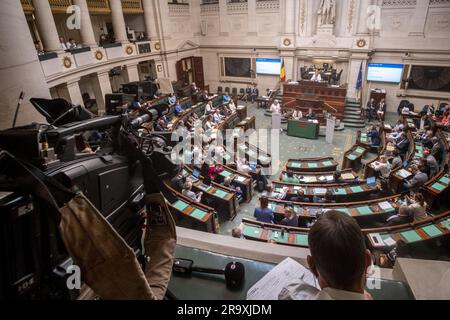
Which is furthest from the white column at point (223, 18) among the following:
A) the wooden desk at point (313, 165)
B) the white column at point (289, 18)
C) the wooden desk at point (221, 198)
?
the wooden desk at point (221, 198)

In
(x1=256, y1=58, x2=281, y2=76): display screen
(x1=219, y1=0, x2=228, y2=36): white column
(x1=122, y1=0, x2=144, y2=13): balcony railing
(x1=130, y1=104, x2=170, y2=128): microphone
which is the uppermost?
(x1=122, y1=0, x2=144, y2=13): balcony railing

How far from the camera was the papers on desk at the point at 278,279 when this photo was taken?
1.94m

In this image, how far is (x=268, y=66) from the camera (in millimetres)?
18594

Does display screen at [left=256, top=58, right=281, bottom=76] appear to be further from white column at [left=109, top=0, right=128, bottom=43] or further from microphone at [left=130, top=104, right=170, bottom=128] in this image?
microphone at [left=130, top=104, right=170, bottom=128]

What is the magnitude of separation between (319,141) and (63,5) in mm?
12338

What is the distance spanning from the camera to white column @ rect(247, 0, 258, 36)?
58.1ft

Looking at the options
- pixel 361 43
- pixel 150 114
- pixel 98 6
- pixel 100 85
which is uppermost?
pixel 98 6

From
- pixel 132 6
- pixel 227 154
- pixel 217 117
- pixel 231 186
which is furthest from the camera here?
pixel 132 6

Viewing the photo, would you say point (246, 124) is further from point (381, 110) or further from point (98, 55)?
point (98, 55)

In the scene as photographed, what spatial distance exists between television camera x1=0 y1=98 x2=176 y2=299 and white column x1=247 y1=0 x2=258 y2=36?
18261 mm

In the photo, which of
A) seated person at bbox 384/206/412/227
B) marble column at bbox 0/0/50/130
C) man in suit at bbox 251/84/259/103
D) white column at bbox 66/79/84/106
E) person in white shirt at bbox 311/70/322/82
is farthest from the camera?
man in suit at bbox 251/84/259/103

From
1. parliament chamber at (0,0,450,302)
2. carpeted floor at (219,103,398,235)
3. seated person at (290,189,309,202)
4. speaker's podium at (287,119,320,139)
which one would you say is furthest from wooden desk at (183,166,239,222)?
speaker's podium at (287,119,320,139)

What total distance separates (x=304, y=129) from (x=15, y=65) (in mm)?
11713

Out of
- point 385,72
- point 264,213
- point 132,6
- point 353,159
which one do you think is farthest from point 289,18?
point 264,213
